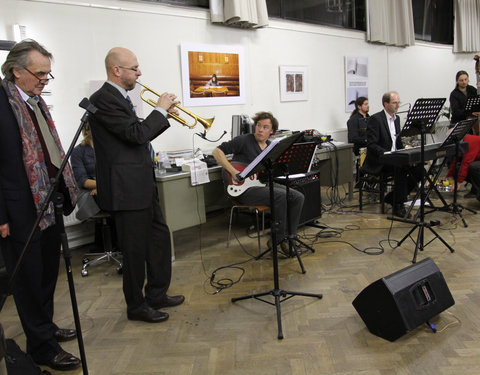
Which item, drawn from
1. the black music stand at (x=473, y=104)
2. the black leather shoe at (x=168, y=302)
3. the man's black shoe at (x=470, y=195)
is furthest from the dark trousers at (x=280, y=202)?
the black music stand at (x=473, y=104)

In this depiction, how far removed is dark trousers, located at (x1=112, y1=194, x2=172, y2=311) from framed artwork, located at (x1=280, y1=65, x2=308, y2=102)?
3.72m

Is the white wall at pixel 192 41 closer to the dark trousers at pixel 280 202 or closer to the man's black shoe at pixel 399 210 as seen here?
the dark trousers at pixel 280 202

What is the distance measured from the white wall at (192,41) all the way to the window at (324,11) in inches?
6.6

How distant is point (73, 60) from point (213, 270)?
2.42m

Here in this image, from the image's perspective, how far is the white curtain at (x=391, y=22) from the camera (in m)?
6.95

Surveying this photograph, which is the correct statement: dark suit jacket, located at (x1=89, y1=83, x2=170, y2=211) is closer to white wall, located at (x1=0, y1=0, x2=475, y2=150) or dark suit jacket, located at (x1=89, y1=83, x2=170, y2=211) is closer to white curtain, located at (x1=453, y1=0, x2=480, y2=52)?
Result: white wall, located at (x1=0, y1=0, x2=475, y2=150)

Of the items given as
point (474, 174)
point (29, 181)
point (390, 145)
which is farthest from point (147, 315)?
point (474, 174)

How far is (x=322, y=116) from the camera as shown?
21.4 feet

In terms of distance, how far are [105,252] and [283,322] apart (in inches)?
75.5

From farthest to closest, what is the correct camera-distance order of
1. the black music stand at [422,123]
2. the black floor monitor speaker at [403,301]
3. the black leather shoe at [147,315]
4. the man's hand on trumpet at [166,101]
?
the black music stand at [422,123] → the black leather shoe at [147,315] → the man's hand on trumpet at [166,101] → the black floor monitor speaker at [403,301]

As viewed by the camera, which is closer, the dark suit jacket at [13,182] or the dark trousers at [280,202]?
the dark suit jacket at [13,182]

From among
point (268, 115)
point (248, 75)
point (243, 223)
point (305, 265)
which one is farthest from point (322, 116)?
point (305, 265)

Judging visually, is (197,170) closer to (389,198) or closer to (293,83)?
(389,198)

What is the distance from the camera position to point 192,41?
4.84m
